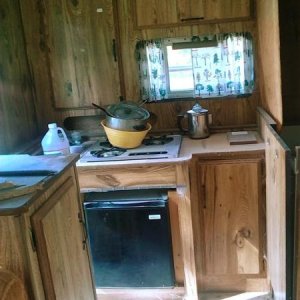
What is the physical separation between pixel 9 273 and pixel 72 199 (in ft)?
1.47

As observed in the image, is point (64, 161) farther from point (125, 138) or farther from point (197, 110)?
point (197, 110)

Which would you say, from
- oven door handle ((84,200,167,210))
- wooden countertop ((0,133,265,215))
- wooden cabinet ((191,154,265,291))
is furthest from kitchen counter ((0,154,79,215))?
wooden cabinet ((191,154,265,291))

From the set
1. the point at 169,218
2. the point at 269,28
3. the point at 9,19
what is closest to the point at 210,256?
the point at 169,218

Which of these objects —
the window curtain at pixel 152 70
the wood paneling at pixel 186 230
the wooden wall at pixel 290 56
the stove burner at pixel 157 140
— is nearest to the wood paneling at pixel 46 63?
the window curtain at pixel 152 70

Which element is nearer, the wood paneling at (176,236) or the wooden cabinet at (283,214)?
the wooden cabinet at (283,214)

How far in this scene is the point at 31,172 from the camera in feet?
4.47

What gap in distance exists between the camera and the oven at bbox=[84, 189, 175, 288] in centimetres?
219

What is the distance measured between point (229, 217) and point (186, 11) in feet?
4.14

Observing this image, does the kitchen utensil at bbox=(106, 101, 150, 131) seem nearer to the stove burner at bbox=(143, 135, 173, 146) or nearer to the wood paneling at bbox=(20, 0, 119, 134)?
the stove burner at bbox=(143, 135, 173, 146)

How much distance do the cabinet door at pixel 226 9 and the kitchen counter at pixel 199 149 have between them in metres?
0.73

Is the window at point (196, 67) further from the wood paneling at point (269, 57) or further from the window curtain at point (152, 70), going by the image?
the wood paneling at point (269, 57)

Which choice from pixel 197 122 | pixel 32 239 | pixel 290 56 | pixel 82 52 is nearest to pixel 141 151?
pixel 197 122

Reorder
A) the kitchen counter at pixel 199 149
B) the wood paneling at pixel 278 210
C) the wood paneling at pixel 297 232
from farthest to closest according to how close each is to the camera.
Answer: the kitchen counter at pixel 199 149
the wood paneling at pixel 278 210
the wood paneling at pixel 297 232

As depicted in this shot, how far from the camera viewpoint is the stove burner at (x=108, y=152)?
7.47 ft
